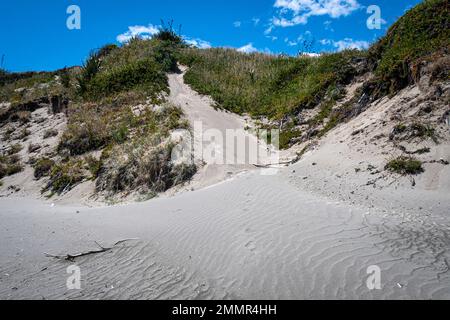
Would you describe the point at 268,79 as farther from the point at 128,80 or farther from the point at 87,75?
the point at 87,75

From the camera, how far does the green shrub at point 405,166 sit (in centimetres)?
686

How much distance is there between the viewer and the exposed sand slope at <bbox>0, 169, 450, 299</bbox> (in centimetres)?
367

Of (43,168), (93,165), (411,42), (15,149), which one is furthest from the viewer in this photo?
(15,149)

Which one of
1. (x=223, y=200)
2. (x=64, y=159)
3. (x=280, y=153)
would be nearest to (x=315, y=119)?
(x=280, y=153)

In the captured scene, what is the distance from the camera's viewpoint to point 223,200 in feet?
24.5

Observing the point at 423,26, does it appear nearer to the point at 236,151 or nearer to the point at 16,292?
the point at 236,151

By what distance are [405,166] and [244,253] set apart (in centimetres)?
473

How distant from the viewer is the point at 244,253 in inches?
180

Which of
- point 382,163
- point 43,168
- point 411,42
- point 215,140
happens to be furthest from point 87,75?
point 382,163

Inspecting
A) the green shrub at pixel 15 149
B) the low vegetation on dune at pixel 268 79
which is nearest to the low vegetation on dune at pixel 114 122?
the green shrub at pixel 15 149

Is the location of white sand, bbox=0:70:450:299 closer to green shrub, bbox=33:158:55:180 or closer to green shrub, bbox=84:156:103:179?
green shrub, bbox=84:156:103:179

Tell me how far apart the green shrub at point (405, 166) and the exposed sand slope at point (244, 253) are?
1.82 meters

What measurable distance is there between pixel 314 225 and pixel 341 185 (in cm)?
268

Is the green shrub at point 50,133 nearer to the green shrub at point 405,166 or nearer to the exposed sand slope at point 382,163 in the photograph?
the exposed sand slope at point 382,163
